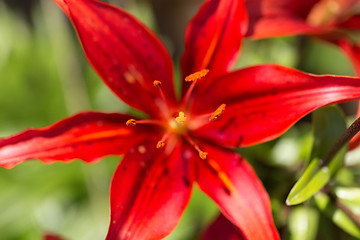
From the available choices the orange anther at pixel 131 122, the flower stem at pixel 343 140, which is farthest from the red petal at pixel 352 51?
the orange anther at pixel 131 122

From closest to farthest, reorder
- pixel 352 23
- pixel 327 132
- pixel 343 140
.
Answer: pixel 343 140 → pixel 327 132 → pixel 352 23

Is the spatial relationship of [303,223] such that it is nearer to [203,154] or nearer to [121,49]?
[203,154]

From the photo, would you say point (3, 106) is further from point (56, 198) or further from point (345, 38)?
point (345, 38)

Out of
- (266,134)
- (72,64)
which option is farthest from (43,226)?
(266,134)

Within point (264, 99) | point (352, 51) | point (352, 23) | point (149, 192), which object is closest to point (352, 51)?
point (352, 51)

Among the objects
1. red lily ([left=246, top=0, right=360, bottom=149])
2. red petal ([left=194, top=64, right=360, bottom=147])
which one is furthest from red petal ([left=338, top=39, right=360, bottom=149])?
red petal ([left=194, top=64, right=360, bottom=147])

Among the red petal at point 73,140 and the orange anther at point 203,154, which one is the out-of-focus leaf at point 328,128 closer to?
the orange anther at point 203,154
